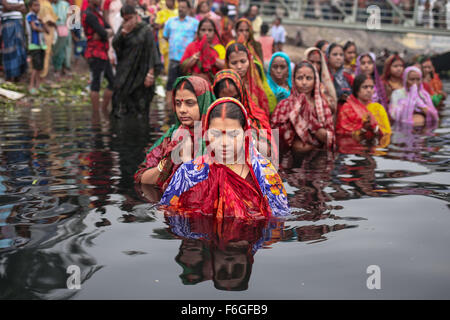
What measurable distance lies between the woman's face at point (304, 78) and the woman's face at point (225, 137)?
3801 mm

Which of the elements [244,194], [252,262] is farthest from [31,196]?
[252,262]

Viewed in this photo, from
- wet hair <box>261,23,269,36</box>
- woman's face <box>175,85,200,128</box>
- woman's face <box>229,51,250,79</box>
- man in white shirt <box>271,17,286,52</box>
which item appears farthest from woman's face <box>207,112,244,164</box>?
man in white shirt <box>271,17,286,52</box>

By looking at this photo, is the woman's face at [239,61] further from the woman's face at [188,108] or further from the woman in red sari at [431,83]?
the woman in red sari at [431,83]

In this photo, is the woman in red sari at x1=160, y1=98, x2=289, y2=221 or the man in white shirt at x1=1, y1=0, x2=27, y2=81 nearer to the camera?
the woman in red sari at x1=160, y1=98, x2=289, y2=221

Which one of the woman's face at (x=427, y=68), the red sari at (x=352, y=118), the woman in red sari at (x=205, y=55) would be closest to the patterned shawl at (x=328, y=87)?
the red sari at (x=352, y=118)

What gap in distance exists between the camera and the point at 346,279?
3273mm

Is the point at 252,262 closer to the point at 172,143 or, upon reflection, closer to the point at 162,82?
the point at 172,143

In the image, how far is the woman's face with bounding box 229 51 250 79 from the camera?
Answer: 24.6 feet

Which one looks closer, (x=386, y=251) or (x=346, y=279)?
(x=346, y=279)

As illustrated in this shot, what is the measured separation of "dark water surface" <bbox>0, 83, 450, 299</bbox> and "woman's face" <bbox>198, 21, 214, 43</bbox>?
10.7ft

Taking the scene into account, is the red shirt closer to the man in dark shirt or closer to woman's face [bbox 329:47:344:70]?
the man in dark shirt

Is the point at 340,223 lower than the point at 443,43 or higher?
lower

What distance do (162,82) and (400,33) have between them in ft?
36.5
